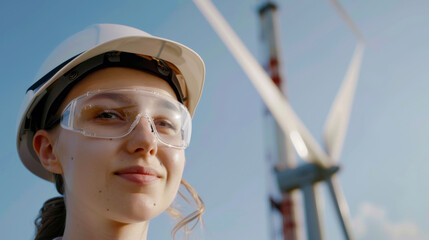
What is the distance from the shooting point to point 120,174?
2291 millimetres

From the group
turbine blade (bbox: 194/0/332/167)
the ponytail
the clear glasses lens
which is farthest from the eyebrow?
turbine blade (bbox: 194/0/332/167)

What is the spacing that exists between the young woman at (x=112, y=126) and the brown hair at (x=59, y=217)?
16 millimetres

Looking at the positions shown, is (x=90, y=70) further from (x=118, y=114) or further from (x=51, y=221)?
(x=51, y=221)

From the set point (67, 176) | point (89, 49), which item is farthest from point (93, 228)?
point (89, 49)

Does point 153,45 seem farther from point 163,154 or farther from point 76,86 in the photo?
point 163,154

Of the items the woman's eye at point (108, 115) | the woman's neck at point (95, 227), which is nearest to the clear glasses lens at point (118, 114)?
the woman's eye at point (108, 115)

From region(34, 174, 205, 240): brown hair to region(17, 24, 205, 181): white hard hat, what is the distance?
1.50 feet

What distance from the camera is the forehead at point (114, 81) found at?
2586 millimetres

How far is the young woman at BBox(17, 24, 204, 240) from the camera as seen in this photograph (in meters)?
2.29

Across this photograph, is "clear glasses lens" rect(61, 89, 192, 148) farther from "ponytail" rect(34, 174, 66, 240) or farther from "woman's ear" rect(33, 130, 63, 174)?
"ponytail" rect(34, 174, 66, 240)

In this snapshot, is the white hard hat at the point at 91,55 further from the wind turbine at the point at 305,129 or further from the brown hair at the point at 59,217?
the wind turbine at the point at 305,129

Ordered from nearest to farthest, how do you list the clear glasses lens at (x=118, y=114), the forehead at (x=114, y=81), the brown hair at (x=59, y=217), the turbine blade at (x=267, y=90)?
the clear glasses lens at (x=118, y=114), the forehead at (x=114, y=81), the brown hair at (x=59, y=217), the turbine blade at (x=267, y=90)

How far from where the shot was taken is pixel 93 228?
2.44 metres

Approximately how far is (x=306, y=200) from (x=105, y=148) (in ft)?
58.0
